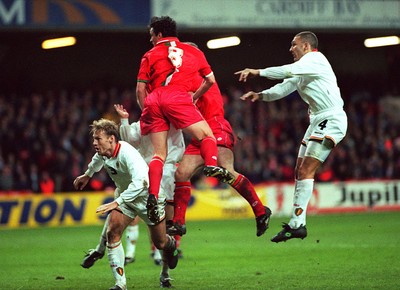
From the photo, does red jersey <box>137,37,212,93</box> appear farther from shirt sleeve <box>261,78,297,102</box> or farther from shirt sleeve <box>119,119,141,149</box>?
shirt sleeve <box>261,78,297,102</box>

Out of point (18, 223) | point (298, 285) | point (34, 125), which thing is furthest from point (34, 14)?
point (298, 285)

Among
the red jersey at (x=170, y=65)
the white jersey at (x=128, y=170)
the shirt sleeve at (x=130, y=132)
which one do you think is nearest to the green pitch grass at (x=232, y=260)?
the white jersey at (x=128, y=170)

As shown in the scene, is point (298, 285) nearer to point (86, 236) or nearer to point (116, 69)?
point (86, 236)

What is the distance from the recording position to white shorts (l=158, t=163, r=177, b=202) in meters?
11.2

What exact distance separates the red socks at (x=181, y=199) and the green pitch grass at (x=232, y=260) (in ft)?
2.74

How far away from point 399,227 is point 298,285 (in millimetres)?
9500

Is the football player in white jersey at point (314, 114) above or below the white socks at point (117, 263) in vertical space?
above

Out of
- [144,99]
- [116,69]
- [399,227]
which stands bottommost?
[399,227]

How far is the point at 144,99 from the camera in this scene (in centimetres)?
1073

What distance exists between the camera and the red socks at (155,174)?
32.8 feet

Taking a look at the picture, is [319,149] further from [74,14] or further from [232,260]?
[74,14]

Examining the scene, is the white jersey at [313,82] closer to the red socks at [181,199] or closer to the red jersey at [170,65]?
the red jersey at [170,65]

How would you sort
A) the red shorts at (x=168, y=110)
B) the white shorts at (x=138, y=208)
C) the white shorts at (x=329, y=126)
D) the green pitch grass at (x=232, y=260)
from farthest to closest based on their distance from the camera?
the white shorts at (x=329, y=126), the green pitch grass at (x=232, y=260), the red shorts at (x=168, y=110), the white shorts at (x=138, y=208)

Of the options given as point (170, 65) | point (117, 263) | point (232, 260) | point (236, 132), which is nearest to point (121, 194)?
point (117, 263)
